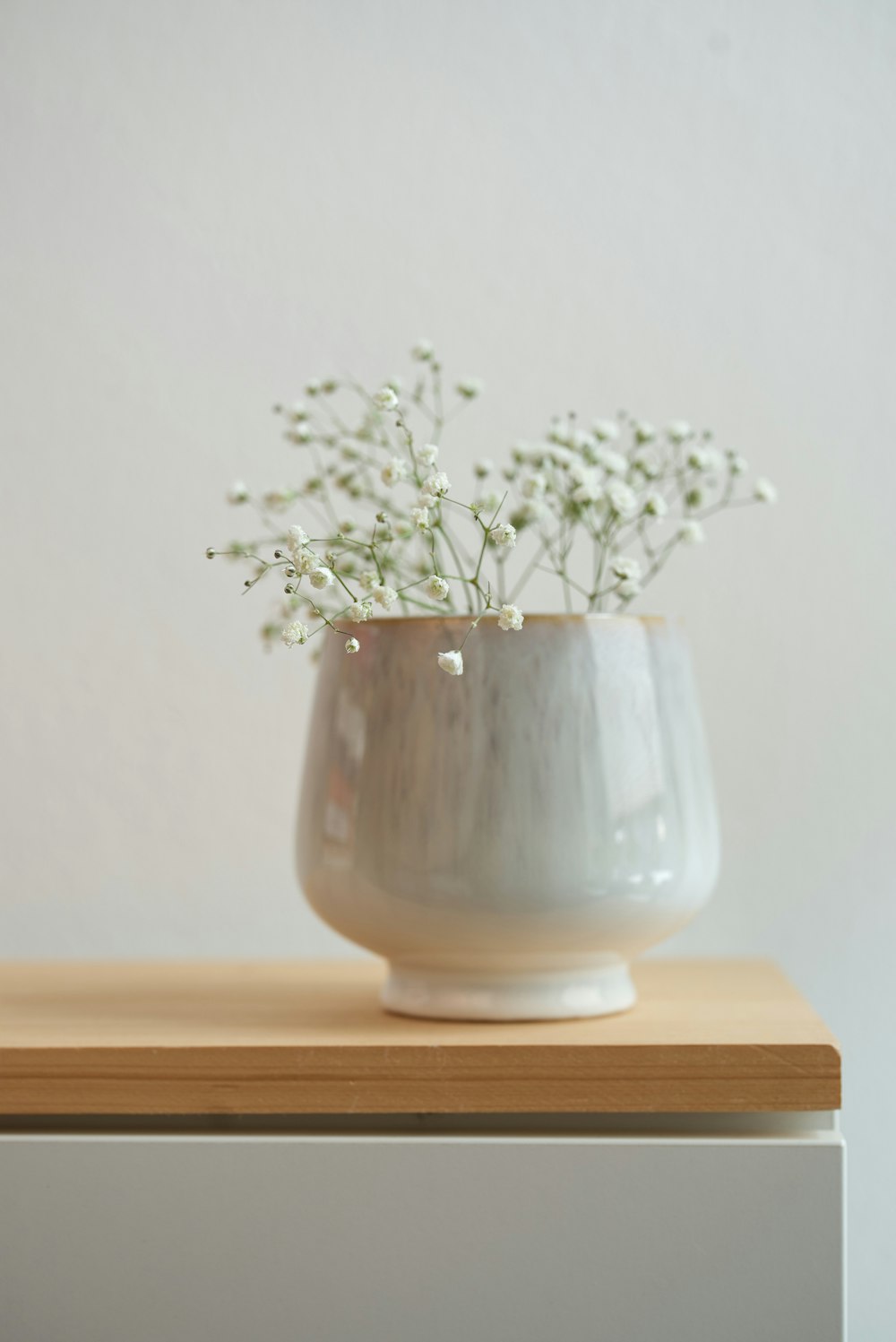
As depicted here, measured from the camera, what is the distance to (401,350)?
1169 millimetres

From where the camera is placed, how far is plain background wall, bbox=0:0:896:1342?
113 cm

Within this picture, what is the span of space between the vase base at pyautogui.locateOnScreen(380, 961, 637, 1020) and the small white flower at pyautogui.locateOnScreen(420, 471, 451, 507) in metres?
0.27

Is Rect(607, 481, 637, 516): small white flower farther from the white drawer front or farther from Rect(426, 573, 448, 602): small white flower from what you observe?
the white drawer front

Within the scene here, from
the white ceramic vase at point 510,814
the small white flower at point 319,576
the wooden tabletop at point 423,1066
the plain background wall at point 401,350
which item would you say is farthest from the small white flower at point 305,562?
the plain background wall at point 401,350

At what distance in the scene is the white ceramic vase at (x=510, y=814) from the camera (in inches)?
29.2

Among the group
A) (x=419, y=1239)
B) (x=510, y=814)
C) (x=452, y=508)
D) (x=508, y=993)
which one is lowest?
(x=419, y=1239)

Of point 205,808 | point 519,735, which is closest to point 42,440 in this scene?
point 205,808

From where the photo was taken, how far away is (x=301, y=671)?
1163 mm

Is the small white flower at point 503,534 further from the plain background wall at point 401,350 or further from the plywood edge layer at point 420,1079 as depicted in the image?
the plain background wall at point 401,350

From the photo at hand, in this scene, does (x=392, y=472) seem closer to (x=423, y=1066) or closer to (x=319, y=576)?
(x=319, y=576)

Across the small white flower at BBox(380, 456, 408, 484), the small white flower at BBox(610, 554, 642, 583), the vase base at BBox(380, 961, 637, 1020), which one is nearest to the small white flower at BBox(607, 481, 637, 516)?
the small white flower at BBox(610, 554, 642, 583)

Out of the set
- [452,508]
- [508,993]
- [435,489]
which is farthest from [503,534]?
[452,508]

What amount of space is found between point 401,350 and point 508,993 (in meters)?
0.61

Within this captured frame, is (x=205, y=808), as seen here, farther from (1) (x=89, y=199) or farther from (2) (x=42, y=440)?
(1) (x=89, y=199)
